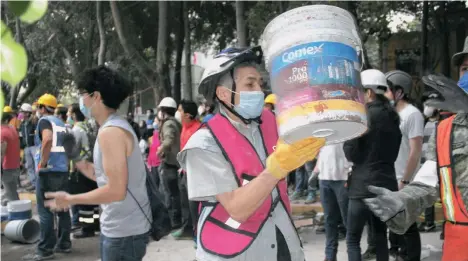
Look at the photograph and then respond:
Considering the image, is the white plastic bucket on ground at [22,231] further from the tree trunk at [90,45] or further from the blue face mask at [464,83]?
the tree trunk at [90,45]

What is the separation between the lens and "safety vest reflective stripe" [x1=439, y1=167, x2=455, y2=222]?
2.50 m

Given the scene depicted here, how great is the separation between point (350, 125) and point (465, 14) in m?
21.7

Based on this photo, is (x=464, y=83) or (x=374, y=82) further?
(x=374, y=82)

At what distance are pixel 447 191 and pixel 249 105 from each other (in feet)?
3.38

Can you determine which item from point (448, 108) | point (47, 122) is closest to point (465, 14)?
point (47, 122)

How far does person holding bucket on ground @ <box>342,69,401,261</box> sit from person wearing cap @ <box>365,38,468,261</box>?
6.44 ft

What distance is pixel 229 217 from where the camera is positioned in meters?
2.22

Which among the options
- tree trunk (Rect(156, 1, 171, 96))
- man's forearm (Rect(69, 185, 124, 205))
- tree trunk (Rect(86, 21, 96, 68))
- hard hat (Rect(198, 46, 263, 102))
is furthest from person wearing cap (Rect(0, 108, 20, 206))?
tree trunk (Rect(86, 21, 96, 68))

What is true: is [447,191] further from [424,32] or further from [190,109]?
[424,32]

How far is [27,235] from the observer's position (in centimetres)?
717

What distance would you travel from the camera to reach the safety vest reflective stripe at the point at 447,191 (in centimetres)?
250

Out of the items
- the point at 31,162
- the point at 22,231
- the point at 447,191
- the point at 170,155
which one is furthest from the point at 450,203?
the point at 31,162

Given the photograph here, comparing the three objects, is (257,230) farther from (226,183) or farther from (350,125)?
(350,125)

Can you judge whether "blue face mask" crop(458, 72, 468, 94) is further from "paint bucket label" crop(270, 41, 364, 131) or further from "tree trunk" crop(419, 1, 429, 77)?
"tree trunk" crop(419, 1, 429, 77)
